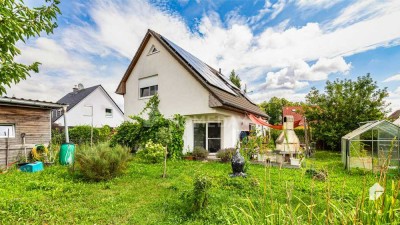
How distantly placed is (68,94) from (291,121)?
103 feet

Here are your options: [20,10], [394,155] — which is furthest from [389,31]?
[20,10]

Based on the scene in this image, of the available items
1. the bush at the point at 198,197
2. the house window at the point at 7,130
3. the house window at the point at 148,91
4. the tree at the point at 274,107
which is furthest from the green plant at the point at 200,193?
the tree at the point at 274,107

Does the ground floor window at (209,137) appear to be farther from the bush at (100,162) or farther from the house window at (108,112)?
the house window at (108,112)

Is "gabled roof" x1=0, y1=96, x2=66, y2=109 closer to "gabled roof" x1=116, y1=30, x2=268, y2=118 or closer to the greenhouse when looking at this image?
"gabled roof" x1=116, y1=30, x2=268, y2=118

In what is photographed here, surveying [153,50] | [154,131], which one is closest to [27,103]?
[154,131]

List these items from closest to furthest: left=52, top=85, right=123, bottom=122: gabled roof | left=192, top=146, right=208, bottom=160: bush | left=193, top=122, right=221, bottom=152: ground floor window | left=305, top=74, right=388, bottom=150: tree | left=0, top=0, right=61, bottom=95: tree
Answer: left=0, top=0, right=61, bottom=95: tree < left=192, top=146, right=208, bottom=160: bush < left=193, top=122, right=221, bottom=152: ground floor window < left=305, top=74, right=388, bottom=150: tree < left=52, top=85, right=123, bottom=122: gabled roof

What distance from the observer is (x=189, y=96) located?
12.6 metres

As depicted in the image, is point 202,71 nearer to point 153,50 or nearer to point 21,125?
point 153,50

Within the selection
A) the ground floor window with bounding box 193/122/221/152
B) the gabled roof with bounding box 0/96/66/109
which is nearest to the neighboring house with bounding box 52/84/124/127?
the gabled roof with bounding box 0/96/66/109

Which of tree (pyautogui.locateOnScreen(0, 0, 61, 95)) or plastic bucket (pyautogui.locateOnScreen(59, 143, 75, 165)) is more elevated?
tree (pyautogui.locateOnScreen(0, 0, 61, 95))

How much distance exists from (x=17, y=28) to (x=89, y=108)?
87.4ft

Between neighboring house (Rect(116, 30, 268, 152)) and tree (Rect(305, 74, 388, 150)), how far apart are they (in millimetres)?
6078

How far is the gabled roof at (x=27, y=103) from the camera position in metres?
9.27

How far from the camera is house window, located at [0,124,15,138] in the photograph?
9641 mm
